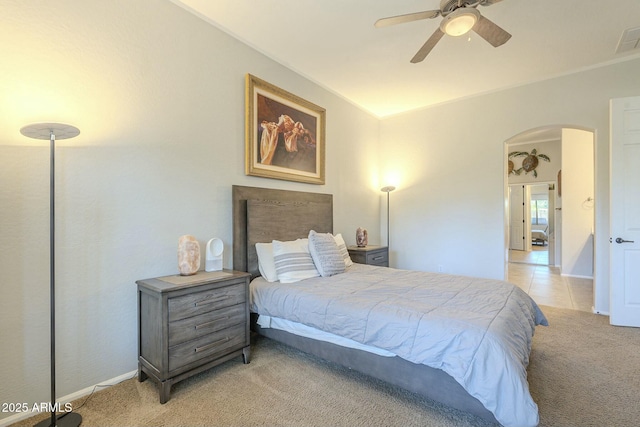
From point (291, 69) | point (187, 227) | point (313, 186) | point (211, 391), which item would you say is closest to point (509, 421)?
point (211, 391)

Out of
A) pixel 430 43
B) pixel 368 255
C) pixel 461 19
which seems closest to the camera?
pixel 461 19

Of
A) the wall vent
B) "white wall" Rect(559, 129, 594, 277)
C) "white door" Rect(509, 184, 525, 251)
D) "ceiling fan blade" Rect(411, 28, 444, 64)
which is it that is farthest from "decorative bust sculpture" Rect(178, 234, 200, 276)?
"white door" Rect(509, 184, 525, 251)

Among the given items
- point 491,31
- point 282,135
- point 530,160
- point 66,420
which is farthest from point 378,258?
point 530,160

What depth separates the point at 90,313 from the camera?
6.40 feet

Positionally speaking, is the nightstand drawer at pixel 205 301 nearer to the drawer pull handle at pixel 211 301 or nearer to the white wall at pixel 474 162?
the drawer pull handle at pixel 211 301

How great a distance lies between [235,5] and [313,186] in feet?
6.87

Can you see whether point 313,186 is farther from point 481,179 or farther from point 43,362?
point 43,362

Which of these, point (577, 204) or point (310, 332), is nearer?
point (310, 332)

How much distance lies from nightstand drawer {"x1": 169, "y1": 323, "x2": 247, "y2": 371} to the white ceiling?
2717 millimetres

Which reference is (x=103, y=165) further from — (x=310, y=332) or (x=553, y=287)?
(x=553, y=287)

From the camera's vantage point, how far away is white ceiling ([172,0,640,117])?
2449mm

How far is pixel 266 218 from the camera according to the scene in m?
3.03

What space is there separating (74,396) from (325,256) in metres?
2.14

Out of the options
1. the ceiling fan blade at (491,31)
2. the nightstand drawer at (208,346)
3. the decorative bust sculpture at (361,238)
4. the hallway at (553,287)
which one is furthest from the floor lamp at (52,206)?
the hallway at (553,287)
